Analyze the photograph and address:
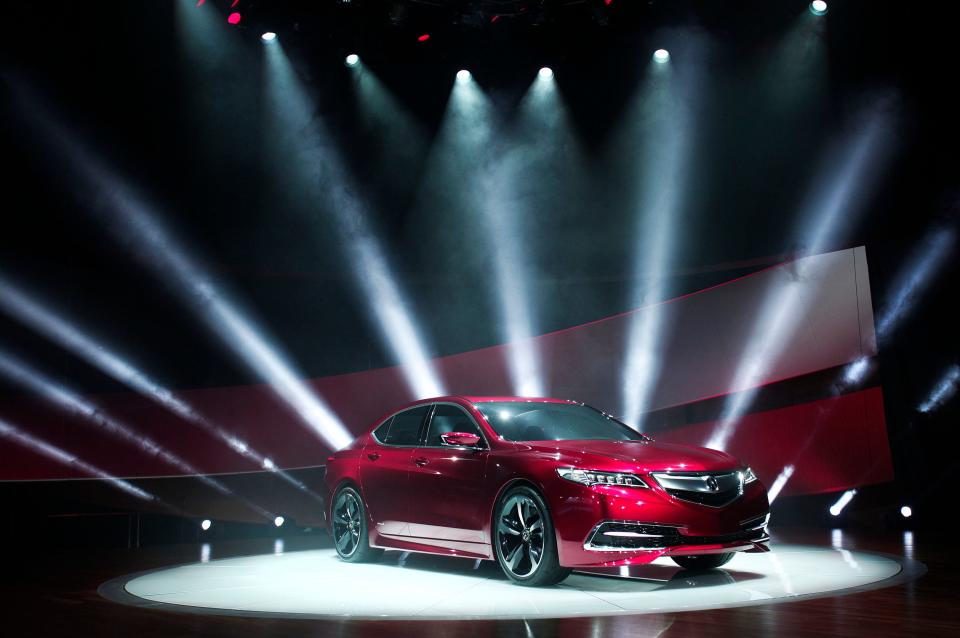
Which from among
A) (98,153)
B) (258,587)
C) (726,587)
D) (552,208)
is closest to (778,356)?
(552,208)

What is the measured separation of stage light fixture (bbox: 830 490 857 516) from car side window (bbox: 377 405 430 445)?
605 centimetres

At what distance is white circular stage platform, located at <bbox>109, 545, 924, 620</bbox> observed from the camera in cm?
593

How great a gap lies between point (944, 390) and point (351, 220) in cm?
802

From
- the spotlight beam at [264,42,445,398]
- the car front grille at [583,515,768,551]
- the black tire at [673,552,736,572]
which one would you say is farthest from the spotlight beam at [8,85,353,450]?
the car front grille at [583,515,768,551]

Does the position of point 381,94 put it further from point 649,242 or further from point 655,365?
point 655,365

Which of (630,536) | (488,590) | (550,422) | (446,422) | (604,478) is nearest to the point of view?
(630,536)

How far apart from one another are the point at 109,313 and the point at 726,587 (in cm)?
831

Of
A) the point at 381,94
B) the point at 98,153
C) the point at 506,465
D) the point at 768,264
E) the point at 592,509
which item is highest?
the point at 381,94

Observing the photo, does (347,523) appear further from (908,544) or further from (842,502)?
(842,502)

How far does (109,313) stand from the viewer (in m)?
11.9

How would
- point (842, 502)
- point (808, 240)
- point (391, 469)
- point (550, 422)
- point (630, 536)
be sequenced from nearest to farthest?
point (630, 536), point (550, 422), point (391, 469), point (842, 502), point (808, 240)

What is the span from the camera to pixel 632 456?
673 cm

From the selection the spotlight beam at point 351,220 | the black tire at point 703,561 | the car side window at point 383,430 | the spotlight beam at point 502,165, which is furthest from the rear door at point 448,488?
the spotlight beam at point 502,165

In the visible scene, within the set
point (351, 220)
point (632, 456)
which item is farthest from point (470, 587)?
point (351, 220)
